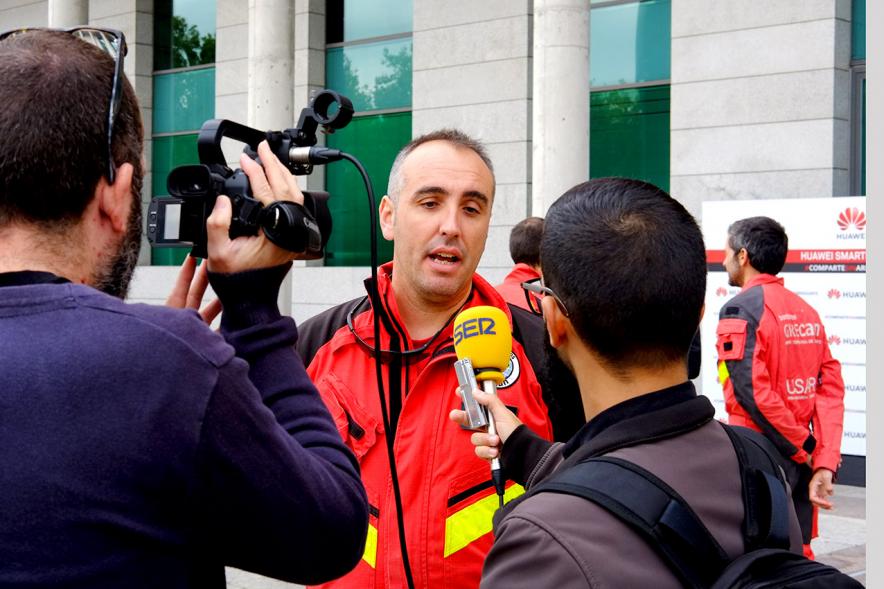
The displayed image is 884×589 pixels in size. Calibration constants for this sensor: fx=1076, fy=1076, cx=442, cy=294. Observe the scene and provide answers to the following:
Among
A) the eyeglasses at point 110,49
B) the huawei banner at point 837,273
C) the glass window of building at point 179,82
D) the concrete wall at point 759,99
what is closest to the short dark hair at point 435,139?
the eyeglasses at point 110,49

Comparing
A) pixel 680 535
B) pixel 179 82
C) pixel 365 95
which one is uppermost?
pixel 179 82

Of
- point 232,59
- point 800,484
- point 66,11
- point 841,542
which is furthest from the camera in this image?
point 232,59

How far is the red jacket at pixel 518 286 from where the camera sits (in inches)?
239

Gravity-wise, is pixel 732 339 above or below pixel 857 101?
below

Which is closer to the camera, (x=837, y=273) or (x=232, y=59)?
(x=837, y=273)

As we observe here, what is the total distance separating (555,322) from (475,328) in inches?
26.0

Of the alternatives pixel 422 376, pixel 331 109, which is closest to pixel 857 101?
pixel 422 376

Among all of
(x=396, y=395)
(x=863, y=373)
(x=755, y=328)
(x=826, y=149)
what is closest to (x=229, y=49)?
(x=826, y=149)

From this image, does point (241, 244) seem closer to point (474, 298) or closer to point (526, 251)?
point (474, 298)

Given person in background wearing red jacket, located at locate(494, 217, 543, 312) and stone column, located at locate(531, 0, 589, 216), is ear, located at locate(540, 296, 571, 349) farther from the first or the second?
stone column, located at locate(531, 0, 589, 216)

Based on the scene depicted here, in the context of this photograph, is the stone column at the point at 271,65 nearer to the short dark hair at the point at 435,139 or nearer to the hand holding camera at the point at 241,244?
the short dark hair at the point at 435,139

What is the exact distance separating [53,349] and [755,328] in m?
5.18

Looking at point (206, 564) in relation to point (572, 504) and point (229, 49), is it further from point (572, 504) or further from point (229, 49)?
point (229, 49)

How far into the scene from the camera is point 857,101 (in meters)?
11.3
